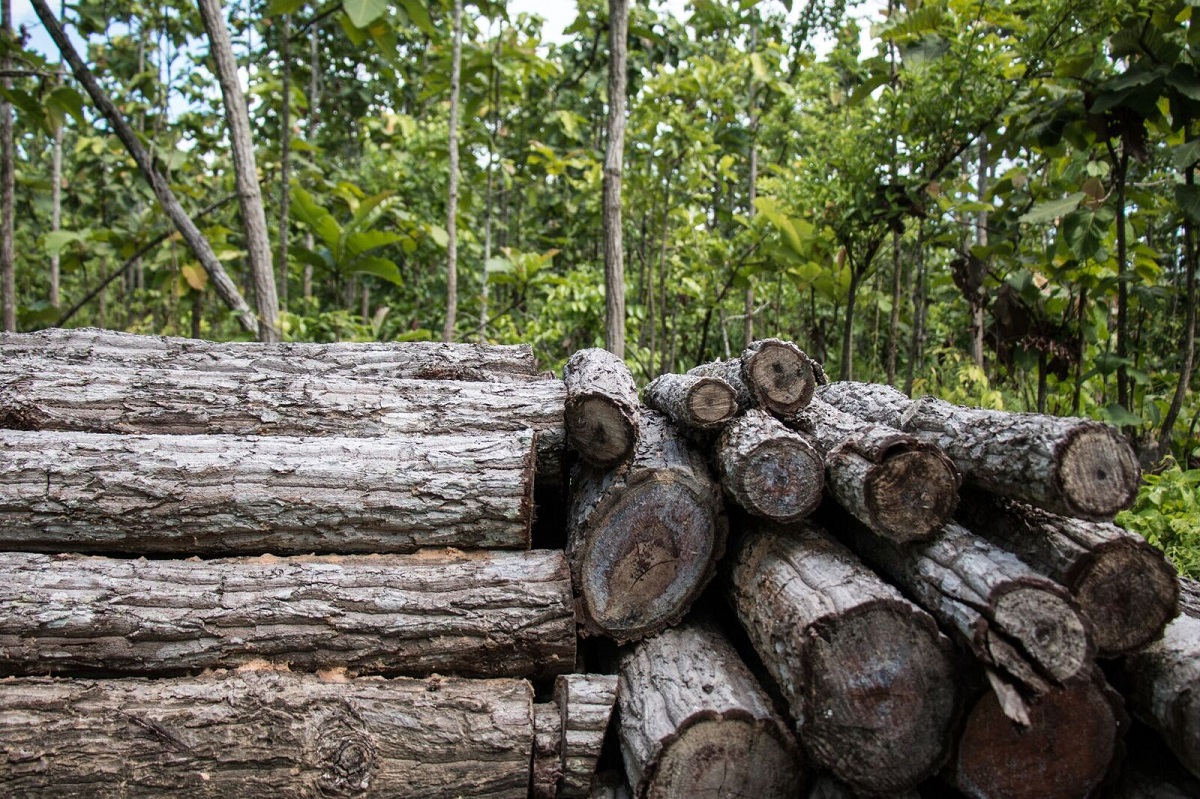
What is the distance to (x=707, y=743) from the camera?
2174 millimetres

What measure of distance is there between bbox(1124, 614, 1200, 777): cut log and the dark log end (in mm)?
460

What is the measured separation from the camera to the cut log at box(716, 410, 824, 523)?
2.45 m

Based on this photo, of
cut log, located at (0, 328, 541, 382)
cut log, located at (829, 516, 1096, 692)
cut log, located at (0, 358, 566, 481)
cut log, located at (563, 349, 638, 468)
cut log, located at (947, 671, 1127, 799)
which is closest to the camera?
cut log, located at (829, 516, 1096, 692)

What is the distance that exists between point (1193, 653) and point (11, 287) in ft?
27.9

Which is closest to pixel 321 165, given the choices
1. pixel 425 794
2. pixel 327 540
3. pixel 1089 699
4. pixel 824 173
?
pixel 824 173

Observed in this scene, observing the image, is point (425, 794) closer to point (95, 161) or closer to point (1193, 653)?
point (1193, 653)

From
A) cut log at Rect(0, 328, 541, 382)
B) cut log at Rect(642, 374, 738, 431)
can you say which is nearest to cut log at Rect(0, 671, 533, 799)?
cut log at Rect(642, 374, 738, 431)

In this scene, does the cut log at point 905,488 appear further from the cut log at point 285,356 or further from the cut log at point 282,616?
the cut log at point 285,356

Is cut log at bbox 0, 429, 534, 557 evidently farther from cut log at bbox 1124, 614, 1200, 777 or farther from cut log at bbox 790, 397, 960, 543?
cut log at bbox 1124, 614, 1200, 777

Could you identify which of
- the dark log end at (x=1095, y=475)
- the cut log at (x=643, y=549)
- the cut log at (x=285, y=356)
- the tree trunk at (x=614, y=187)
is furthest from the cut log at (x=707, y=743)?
the tree trunk at (x=614, y=187)

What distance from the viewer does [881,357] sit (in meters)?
10.5

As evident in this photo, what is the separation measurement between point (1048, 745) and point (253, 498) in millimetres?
2540

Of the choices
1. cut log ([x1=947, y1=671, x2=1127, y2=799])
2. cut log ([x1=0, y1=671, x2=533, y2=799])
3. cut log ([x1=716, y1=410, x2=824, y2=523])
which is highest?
cut log ([x1=716, y1=410, x2=824, y2=523])

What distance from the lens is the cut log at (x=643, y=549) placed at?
8.55 feet
